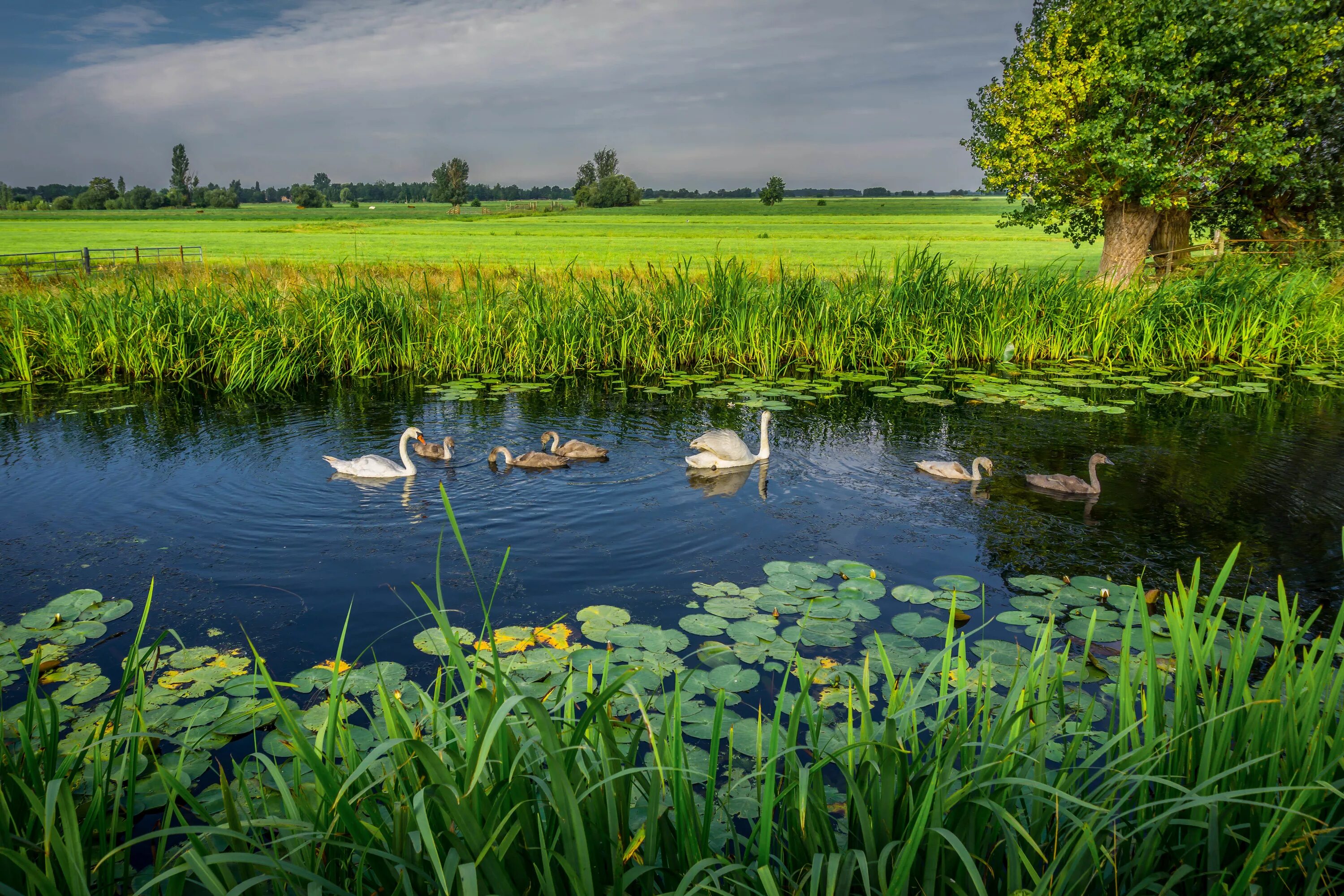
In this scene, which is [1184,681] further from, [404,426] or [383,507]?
[404,426]

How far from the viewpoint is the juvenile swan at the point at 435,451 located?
26.0 feet

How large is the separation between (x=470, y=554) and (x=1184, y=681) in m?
4.37

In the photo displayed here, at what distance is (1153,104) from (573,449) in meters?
13.2

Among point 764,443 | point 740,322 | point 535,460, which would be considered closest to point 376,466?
point 535,460

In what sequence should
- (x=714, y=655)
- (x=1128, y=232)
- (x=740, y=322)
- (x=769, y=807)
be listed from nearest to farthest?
(x=769, y=807) → (x=714, y=655) → (x=740, y=322) → (x=1128, y=232)

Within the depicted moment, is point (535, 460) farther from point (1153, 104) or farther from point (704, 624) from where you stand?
point (1153, 104)

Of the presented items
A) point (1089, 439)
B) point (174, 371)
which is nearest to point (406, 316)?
point (174, 371)

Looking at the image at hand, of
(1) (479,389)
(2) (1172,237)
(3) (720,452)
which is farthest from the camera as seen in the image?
(2) (1172,237)

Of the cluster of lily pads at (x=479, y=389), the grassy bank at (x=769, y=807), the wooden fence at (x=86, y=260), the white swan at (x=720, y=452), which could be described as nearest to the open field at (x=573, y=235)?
the wooden fence at (x=86, y=260)

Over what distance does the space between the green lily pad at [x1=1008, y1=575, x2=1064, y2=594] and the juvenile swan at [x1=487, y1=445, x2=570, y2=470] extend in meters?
4.04

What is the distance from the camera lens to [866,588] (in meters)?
5.22

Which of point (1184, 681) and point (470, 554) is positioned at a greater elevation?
point (1184, 681)

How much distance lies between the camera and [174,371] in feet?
37.9

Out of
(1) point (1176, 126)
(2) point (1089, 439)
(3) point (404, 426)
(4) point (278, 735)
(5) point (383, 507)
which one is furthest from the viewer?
(1) point (1176, 126)
